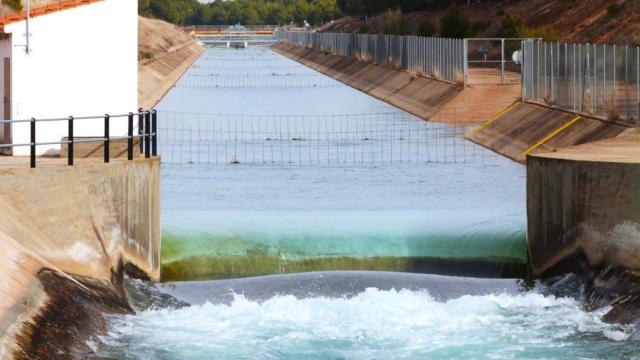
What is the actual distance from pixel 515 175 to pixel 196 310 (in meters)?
19.6

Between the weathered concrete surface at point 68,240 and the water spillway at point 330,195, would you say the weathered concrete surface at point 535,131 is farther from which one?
the weathered concrete surface at point 68,240

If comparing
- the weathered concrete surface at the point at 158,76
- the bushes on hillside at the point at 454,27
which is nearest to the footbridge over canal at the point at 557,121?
the bushes on hillside at the point at 454,27

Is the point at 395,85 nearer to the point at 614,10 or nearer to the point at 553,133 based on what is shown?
the point at 614,10

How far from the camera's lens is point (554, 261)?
23688 mm

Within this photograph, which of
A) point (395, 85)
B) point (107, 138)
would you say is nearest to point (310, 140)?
point (107, 138)

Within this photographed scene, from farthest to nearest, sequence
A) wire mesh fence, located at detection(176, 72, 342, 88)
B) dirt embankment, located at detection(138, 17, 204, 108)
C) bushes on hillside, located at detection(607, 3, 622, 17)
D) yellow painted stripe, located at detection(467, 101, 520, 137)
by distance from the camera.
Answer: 1. wire mesh fence, located at detection(176, 72, 342, 88)
2. bushes on hillside, located at detection(607, 3, 622, 17)
3. dirt embankment, located at detection(138, 17, 204, 108)
4. yellow painted stripe, located at detection(467, 101, 520, 137)

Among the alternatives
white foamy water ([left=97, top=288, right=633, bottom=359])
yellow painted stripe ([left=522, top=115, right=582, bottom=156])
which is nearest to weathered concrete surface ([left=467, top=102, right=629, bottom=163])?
yellow painted stripe ([left=522, top=115, right=582, bottom=156])

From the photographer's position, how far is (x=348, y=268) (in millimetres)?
25516

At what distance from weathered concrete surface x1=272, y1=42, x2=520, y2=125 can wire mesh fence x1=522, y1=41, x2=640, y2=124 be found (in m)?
6.14

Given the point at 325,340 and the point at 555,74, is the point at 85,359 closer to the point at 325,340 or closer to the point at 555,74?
the point at 325,340

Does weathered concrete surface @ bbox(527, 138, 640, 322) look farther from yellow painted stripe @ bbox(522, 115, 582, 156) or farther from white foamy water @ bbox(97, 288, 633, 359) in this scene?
yellow painted stripe @ bbox(522, 115, 582, 156)

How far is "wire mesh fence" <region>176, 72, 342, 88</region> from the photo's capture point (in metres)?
97.8

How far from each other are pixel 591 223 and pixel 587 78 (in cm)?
2070

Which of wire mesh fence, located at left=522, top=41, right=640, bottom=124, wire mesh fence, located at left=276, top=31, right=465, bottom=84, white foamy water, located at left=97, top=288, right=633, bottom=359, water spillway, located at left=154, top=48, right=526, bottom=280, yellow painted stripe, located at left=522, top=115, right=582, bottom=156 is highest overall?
wire mesh fence, located at left=276, top=31, right=465, bottom=84
